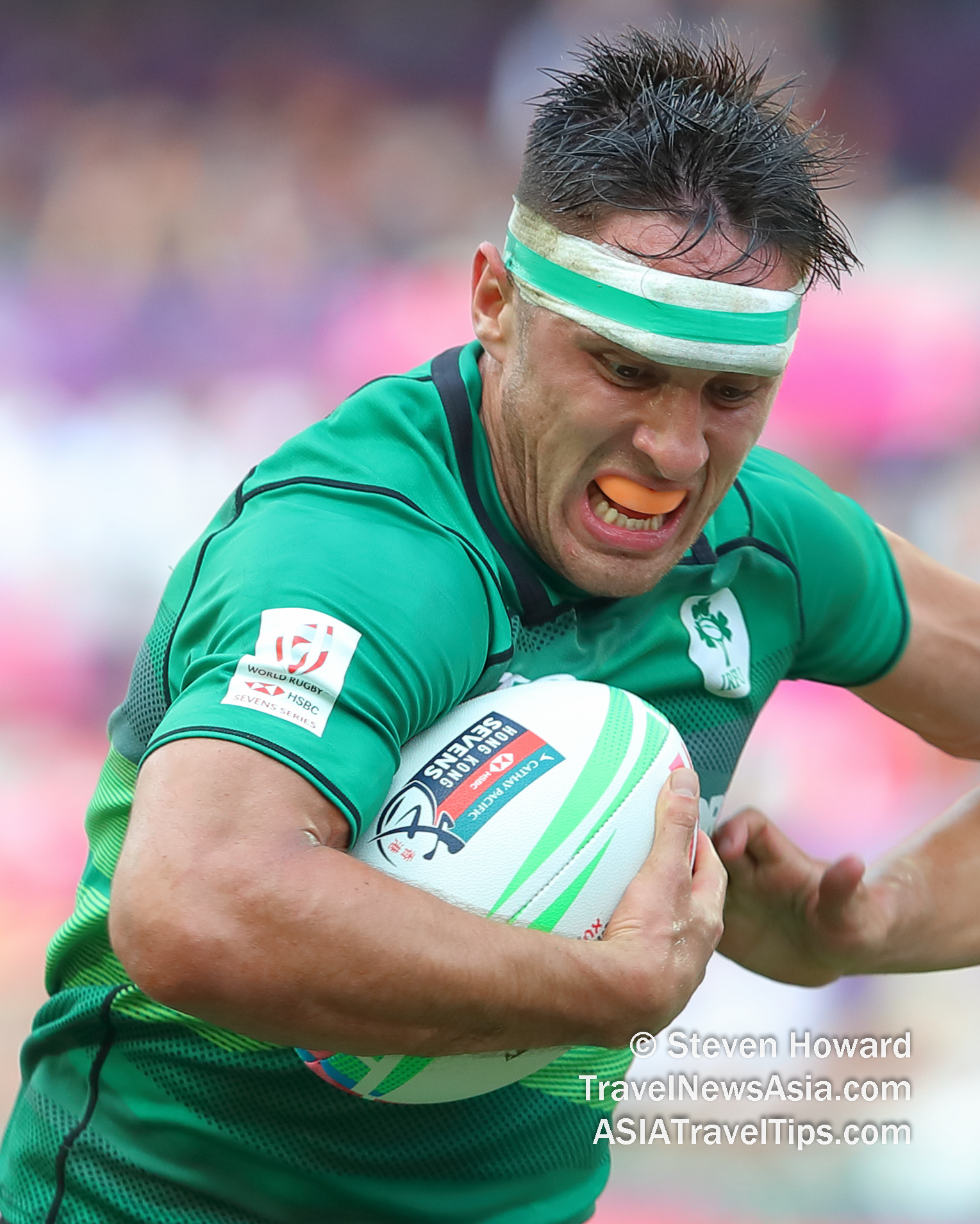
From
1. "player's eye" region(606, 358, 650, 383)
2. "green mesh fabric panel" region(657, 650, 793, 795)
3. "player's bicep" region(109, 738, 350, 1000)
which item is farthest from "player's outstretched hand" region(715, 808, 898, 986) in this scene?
"player's bicep" region(109, 738, 350, 1000)

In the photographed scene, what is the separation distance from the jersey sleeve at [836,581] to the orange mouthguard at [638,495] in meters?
0.41

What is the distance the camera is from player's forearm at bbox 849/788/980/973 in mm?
2465

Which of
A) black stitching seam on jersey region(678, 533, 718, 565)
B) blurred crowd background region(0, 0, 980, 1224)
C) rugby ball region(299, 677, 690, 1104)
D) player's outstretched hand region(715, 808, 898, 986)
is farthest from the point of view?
blurred crowd background region(0, 0, 980, 1224)

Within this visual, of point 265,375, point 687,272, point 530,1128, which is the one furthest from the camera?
point 265,375

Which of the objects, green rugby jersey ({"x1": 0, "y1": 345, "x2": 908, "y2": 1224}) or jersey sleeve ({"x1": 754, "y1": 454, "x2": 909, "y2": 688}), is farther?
jersey sleeve ({"x1": 754, "y1": 454, "x2": 909, "y2": 688})

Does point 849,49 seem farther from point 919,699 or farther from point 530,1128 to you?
point 530,1128

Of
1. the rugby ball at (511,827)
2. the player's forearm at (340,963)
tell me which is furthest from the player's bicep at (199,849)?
the rugby ball at (511,827)

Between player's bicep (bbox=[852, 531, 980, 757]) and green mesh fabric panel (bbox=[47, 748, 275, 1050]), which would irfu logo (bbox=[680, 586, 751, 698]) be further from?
green mesh fabric panel (bbox=[47, 748, 275, 1050])

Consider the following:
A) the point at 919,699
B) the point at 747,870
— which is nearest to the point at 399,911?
the point at 747,870

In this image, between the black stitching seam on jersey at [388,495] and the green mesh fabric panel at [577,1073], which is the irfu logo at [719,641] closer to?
the black stitching seam on jersey at [388,495]

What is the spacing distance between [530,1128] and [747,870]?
25.3 inches

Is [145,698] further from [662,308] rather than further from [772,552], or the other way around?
[772,552]

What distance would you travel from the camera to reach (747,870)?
2369 millimetres

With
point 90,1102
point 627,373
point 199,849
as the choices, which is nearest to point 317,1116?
point 90,1102
